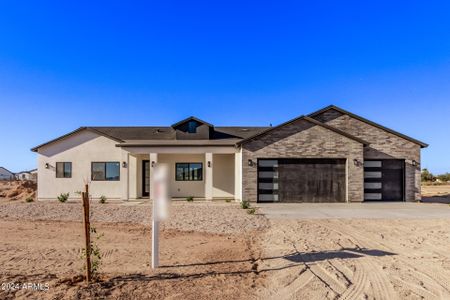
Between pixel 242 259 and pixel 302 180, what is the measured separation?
1213 centimetres

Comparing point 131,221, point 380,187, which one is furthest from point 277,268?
point 380,187

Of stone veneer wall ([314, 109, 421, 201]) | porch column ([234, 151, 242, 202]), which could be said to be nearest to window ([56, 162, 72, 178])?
porch column ([234, 151, 242, 202])

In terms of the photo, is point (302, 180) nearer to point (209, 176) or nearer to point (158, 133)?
point (209, 176)

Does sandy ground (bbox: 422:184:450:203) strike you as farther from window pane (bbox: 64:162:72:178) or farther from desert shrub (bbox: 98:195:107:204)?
window pane (bbox: 64:162:72:178)

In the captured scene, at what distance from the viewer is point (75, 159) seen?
19984mm

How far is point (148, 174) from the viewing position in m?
20.6

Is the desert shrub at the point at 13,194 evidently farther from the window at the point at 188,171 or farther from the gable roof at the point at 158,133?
the window at the point at 188,171

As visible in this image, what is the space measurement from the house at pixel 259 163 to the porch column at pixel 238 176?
0.19ft

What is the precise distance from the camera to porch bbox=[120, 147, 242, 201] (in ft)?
63.4

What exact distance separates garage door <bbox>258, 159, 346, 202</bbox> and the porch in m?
2.17

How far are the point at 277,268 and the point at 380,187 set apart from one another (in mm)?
15352

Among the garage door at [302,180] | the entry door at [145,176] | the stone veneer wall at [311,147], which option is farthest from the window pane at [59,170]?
the garage door at [302,180]

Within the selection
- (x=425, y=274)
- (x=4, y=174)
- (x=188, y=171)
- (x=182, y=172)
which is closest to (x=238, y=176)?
(x=188, y=171)

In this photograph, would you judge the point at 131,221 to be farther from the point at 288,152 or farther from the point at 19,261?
the point at 288,152
